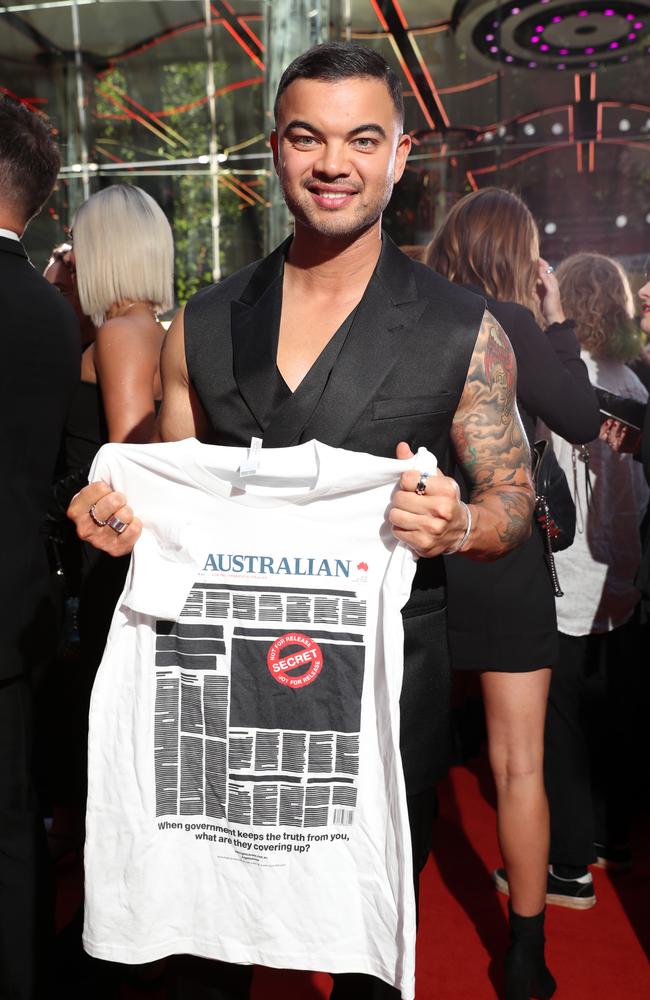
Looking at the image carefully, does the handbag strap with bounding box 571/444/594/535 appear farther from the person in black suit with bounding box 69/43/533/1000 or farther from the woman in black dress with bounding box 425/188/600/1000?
the person in black suit with bounding box 69/43/533/1000

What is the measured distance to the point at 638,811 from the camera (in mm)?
3643

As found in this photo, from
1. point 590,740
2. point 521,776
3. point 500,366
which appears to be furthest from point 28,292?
point 590,740

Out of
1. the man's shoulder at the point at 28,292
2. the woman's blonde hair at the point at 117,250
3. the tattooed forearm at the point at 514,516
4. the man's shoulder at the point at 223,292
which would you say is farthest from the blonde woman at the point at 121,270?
the tattooed forearm at the point at 514,516

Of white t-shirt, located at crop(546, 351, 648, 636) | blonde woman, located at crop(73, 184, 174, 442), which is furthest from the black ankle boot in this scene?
blonde woman, located at crop(73, 184, 174, 442)

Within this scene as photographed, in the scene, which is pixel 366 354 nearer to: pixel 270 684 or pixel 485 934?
pixel 270 684

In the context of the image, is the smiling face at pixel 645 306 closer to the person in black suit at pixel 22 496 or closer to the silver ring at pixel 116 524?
the person in black suit at pixel 22 496

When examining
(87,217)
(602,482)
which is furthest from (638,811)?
(87,217)

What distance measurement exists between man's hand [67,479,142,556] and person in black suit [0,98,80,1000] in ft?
1.49

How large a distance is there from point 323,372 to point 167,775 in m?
0.79

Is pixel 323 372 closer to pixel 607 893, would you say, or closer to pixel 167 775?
pixel 167 775

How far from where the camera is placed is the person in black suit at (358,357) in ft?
5.35

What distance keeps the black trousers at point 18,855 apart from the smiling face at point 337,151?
1.25m

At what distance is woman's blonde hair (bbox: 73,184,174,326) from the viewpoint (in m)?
2.62

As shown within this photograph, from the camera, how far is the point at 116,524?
5.12 feet
